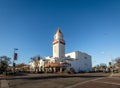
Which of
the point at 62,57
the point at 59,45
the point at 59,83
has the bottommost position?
the point at 59,83

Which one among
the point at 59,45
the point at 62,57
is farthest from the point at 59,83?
the point at 59,45

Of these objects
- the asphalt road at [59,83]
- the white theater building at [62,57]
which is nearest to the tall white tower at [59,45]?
the white theater building at [62,57]

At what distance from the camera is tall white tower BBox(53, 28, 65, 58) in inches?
3734

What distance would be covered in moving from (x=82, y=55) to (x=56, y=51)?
20.2m

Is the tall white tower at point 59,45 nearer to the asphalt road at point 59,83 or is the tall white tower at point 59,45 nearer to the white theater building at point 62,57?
the white theater building at point 62,57

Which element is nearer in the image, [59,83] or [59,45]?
[59,83]

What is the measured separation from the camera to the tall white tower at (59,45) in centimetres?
9484

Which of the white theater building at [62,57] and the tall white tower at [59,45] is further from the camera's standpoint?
the tall white tower at [59,45]

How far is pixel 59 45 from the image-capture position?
95062mm

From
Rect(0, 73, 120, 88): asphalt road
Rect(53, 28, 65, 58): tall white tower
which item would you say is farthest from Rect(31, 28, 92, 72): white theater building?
Rect(0, 73, 120, 88): asphalt road

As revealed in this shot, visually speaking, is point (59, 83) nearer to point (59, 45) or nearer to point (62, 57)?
point (62, 57)

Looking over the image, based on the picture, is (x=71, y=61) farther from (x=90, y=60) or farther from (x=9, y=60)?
(x=9, y=60)

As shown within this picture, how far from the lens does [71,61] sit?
91875 mm

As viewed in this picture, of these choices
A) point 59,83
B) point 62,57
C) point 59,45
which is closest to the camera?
point 59,83
